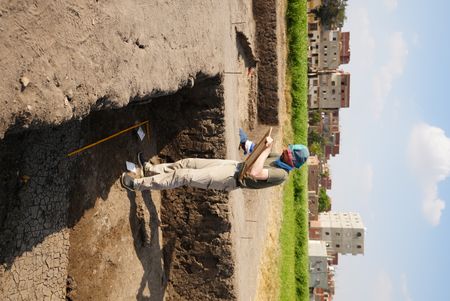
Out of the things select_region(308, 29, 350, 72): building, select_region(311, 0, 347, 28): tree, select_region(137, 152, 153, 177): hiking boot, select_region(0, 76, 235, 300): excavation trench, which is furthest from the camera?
select_region(308, 29, 350, 72): building

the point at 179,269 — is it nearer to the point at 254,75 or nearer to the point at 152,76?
the point at 152,76

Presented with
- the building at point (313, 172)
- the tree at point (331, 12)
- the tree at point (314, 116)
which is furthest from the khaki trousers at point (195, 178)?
the tree at point (331, 12)

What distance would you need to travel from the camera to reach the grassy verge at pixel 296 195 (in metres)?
10.2

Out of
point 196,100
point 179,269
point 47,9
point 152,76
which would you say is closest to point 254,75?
point 196,100

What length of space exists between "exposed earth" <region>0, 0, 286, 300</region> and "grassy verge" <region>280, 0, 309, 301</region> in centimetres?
347

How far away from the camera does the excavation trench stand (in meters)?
2.97

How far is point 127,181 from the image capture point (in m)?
4.21

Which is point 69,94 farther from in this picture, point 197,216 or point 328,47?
point 328,47

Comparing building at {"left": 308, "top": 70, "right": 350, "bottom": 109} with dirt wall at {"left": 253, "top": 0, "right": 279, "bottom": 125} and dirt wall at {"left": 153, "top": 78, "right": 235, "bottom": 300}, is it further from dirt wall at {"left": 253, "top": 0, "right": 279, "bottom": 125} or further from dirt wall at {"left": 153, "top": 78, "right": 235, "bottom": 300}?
dirt wall at {"left": 153, "top": 78, "right": 235, "bottom": 300}

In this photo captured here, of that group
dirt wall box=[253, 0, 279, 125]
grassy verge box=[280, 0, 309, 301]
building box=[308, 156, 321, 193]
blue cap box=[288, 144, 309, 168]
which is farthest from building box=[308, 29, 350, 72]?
blue cap box=[288, 144, 309, 168]

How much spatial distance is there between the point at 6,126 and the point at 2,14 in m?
0.42

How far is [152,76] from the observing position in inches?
122

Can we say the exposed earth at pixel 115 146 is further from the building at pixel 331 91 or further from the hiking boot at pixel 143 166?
the building at pixel 331 91

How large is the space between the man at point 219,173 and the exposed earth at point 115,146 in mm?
248
